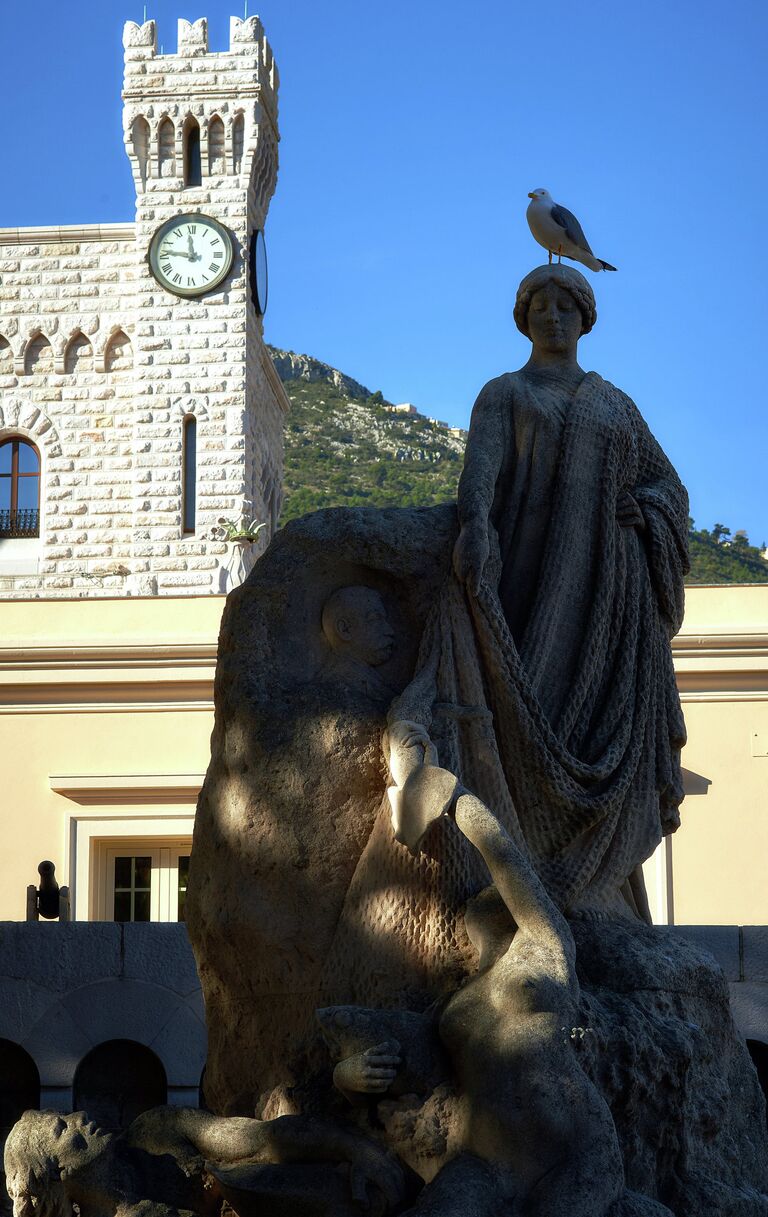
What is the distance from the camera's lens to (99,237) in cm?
Result: 3484

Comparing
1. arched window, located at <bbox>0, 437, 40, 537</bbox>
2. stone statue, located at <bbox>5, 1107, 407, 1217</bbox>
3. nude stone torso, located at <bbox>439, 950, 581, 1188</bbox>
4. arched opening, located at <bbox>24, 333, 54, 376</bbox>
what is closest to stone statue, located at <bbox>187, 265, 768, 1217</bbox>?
nude stone torso, located at <bbox>439, 950, 581, 1188</bbox>

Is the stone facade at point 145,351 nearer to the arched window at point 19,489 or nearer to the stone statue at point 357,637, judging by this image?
the arched window at point 19,489

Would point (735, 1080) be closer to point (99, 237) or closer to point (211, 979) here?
point (211, 979)

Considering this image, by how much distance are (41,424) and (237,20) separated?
7839mm

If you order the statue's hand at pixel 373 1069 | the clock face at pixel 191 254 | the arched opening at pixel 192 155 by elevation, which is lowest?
the statue's hand at pixel 373 1069

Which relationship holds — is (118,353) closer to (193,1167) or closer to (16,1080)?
(16,1080)

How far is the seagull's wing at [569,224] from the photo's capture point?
24.8 ft

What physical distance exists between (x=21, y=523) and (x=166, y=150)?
7019 millimetres

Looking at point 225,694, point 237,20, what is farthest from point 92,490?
point 225,694

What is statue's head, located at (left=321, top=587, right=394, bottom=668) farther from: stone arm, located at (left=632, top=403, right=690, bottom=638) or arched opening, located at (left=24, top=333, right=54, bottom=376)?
arched opening, located at (left=24, top=333, right=54, bottom=376)

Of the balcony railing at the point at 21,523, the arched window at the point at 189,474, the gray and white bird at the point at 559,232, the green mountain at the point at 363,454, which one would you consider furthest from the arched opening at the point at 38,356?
the gray and white bird at the point at 559,232

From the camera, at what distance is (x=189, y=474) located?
33.6 m

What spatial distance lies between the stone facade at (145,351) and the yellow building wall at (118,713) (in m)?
9.74

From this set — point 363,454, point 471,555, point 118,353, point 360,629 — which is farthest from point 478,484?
point 363,454
